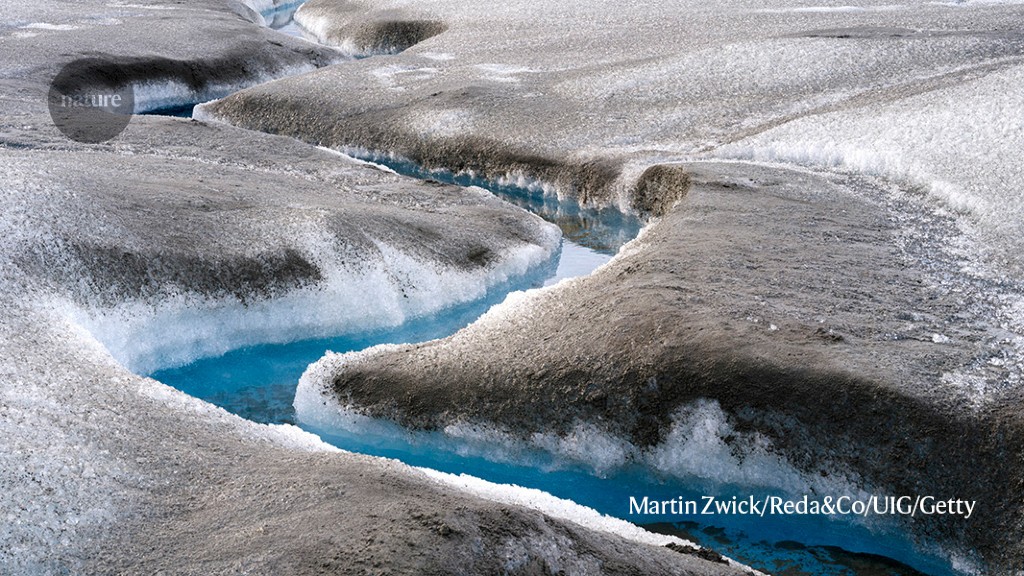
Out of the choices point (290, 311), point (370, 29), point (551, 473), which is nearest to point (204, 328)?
point (290, 311)

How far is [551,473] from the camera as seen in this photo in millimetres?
9391

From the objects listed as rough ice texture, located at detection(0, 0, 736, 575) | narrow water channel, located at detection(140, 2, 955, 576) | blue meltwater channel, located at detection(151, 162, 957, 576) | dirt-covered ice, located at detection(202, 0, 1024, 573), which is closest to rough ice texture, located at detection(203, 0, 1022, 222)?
dirt-covered ice, located at detection(202, 0, 1024, 573)

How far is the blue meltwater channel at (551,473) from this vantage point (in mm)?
8359

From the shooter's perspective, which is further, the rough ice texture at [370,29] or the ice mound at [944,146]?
the rough ice texture at [370,29]

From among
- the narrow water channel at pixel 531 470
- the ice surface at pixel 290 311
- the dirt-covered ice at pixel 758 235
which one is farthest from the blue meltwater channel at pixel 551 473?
the dirt-covered ice at pixel 758 235

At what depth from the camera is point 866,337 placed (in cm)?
947

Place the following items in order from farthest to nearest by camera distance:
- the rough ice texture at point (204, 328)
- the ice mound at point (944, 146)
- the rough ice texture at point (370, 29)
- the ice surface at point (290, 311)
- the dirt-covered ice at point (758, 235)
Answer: the rough ice texture at point (370, 29)
the ice mound at point (944, 146)
the ice surface at point (290, 311)
the dirt-covered ice at point (758, 235)
the rough ice texture at point (204, 328)

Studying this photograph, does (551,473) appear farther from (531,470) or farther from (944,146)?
(944,146)

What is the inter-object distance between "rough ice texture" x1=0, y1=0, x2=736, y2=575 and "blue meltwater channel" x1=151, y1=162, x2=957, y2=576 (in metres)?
0.29

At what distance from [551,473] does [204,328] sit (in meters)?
4.52

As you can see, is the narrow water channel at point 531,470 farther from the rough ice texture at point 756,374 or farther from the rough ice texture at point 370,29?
the rough ice texture at point 370,29

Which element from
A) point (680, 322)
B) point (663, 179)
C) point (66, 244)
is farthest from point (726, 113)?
point (66, 244)

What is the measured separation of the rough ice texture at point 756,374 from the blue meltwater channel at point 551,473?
155 millimetres

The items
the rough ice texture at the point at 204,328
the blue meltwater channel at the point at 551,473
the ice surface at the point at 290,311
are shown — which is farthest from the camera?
the ice surface at the point at 290,311
